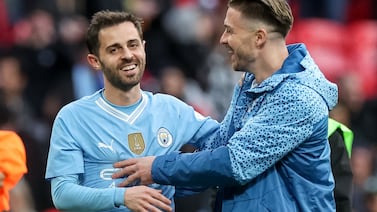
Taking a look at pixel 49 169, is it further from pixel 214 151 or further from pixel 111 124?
pixel 214 151

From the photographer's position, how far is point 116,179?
6.44 metres

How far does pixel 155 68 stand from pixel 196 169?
19.8 ft

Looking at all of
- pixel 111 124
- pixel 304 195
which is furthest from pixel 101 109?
pixel 304 195

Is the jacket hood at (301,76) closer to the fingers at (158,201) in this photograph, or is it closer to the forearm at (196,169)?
the forearm at (196,169)

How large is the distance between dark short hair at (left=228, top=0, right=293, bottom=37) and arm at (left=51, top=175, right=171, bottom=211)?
0.94 meters

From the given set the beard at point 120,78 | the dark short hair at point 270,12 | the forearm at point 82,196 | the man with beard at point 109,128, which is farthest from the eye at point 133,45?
the forearm at point 82,196

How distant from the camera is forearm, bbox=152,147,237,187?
20.4 feet

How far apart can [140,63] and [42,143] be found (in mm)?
4346

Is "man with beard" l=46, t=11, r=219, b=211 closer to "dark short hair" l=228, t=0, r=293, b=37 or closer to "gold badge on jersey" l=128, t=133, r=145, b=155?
"gold badge on jersey" l=128, t=133, r=145, b=155

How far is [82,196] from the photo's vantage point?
629 centimetres

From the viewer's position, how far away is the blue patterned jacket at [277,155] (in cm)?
618

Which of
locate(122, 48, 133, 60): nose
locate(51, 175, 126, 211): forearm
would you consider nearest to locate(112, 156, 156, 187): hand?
locate(51, 175, 126, 211): forearm

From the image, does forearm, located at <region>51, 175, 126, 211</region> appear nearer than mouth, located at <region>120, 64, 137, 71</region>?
Yes

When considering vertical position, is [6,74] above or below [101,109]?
below
